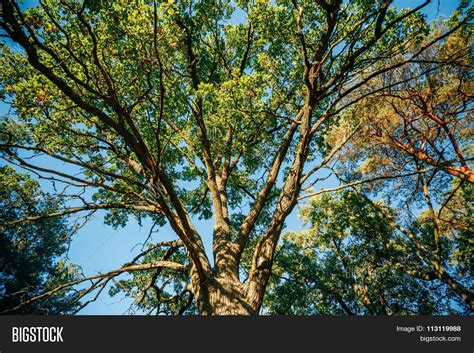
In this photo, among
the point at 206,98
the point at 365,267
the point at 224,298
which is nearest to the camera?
the point at 224,298

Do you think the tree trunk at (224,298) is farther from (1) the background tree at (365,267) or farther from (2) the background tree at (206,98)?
(1) the background tree at (365,267)

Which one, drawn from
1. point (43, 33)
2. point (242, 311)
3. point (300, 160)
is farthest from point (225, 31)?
point (242, 311)

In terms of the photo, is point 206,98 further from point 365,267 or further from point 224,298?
point 365,267

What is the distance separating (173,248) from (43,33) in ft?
17.1

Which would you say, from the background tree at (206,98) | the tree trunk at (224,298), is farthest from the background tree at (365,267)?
the tree trunk at (224,298)

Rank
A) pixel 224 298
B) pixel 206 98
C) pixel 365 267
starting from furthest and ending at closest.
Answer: pixel 365 267, pixel 206 98, pixel 224 298

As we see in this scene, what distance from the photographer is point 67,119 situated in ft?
20.4

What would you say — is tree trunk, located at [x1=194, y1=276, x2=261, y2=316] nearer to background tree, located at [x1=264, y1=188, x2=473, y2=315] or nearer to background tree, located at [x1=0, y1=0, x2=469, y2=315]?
background tree, located at [x1=0, y1=0, x2=469, y2=315]

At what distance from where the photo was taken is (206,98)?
6.50 m

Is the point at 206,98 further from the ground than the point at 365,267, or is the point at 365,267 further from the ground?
the point at 206,98

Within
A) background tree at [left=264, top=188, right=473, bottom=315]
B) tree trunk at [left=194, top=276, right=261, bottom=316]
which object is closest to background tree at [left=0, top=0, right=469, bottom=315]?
tree trunk at [left=194, top=276, right=261, bottom=316]

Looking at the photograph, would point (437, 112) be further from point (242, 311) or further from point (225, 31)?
point (242, 311)

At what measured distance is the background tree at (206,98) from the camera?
3830 millimetres

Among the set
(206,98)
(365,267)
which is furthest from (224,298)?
(365,267)
